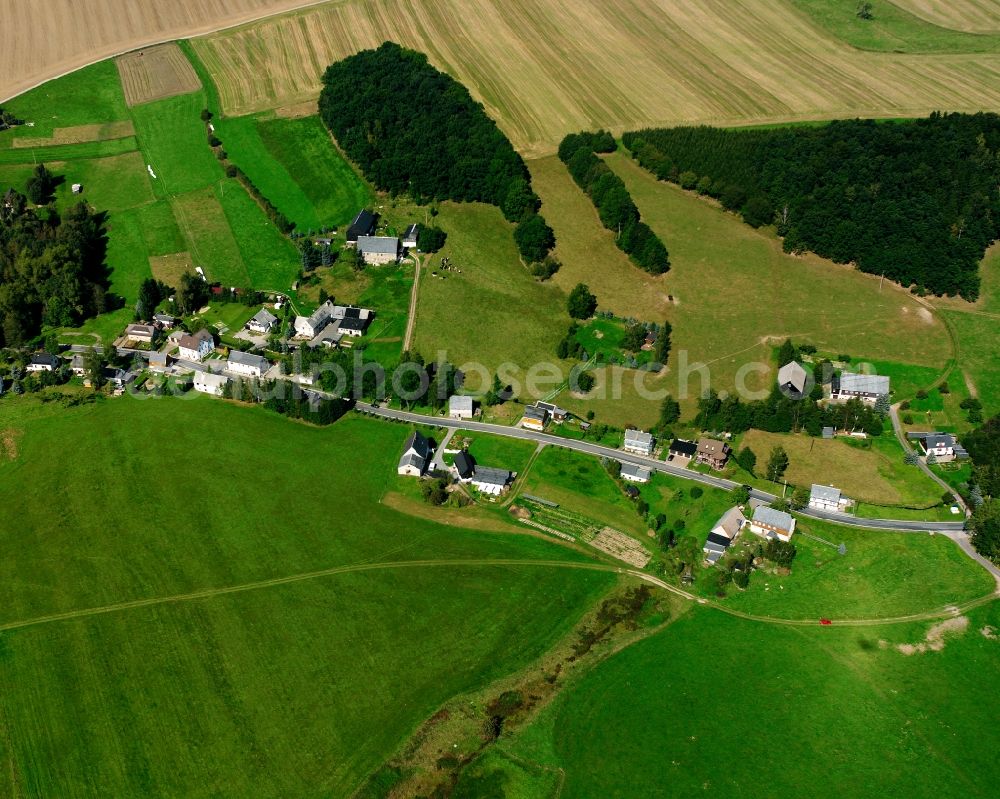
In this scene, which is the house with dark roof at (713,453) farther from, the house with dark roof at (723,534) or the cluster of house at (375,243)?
the cluster of house at (375,243)

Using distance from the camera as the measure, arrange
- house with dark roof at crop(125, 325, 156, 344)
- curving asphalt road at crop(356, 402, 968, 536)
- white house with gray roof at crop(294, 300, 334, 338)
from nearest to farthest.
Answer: curving asphalt road at crop(356, 402, 968, 536) → house with dark roof at crop(125, 325, 156, 344) → white house with gray roof at crop(294, 300, 334, 338)

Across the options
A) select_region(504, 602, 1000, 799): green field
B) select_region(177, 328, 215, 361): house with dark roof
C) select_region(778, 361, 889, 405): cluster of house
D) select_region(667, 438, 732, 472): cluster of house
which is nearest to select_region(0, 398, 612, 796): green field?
select_region(504, 602, 1000, 799): green field

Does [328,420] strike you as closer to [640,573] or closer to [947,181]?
[640,573]

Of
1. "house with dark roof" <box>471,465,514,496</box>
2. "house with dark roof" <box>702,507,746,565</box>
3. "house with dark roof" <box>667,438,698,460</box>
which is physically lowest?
"house with dark roof" <box>702,507,746,565</box>

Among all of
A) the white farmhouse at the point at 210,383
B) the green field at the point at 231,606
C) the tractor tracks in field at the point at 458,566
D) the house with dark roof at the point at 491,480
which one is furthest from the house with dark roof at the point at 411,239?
the tractor tracks in field at the point at 458,566

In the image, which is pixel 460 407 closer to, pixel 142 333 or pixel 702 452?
pixel 702 452

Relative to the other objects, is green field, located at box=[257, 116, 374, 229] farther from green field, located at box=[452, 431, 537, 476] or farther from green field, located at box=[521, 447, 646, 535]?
green field, located at box=[521, 447, 646, 535]

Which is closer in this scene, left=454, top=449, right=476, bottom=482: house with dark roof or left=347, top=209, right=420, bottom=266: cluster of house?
left=454, top=449, right=476, bottom=482: house with dark roof
